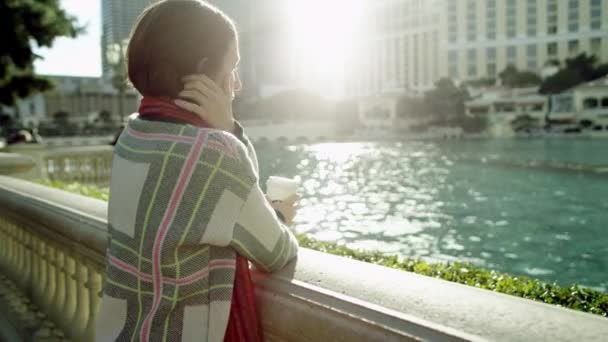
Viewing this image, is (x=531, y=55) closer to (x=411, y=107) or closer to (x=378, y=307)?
(x=411, y=107)

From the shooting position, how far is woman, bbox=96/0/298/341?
128cm

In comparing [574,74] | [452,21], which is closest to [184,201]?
[574,74]

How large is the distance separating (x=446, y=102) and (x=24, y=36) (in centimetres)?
4732

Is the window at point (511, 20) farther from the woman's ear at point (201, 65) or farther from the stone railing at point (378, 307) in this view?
the woman's ear at point (201, 65)

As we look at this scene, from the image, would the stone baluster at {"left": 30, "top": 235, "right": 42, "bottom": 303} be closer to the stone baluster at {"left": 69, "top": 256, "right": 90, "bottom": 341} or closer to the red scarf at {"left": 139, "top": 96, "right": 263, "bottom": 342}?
the stone baluster at {"left": 69, "top": 256, "right": 90, "bottom": 341}

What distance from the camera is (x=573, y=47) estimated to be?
7150cm

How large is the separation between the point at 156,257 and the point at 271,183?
0.53m

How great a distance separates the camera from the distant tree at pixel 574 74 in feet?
192

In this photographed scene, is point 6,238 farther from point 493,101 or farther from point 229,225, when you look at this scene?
point 493,101

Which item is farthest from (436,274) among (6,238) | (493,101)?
(493,101)

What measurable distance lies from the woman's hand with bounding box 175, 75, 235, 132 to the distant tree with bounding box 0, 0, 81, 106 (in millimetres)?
14268

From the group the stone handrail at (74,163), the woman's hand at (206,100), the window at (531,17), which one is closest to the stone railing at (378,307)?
the woman's hand at (206,100)

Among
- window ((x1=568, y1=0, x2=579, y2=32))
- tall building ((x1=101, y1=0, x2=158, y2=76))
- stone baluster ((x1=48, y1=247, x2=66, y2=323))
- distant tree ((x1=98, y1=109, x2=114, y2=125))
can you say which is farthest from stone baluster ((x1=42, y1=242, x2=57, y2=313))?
window ((x1=568, y1=0, x2=579, y2=32))

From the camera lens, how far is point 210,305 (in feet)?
4.35
